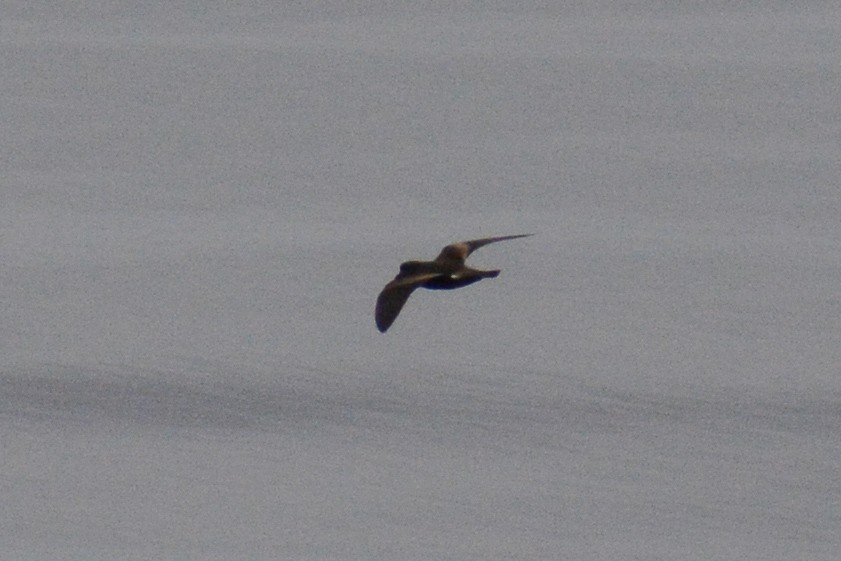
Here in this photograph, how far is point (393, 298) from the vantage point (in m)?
3.19

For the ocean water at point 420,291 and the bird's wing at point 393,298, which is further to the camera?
the ocean water at point 420,291

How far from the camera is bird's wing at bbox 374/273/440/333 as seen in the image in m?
3.13

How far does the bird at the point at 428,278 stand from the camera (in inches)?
124

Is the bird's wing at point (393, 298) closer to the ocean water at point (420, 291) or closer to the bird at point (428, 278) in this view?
the bird at point (428, 278)

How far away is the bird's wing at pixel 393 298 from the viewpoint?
3131 millimetres

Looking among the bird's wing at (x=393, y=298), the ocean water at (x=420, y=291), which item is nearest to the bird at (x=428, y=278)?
the bird's wing at (x=393, y=298)

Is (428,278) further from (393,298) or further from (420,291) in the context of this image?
(420,291)

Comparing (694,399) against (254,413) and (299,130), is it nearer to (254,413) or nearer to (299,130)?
(254,413)

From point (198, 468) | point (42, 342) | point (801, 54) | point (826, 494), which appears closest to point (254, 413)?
point (198, 468)

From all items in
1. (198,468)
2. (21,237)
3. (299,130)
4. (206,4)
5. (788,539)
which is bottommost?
(788,539)

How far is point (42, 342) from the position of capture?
396cm

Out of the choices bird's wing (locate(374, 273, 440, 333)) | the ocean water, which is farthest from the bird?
the ocean water

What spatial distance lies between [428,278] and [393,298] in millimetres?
97

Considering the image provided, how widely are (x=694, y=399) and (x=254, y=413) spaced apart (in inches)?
34.1
